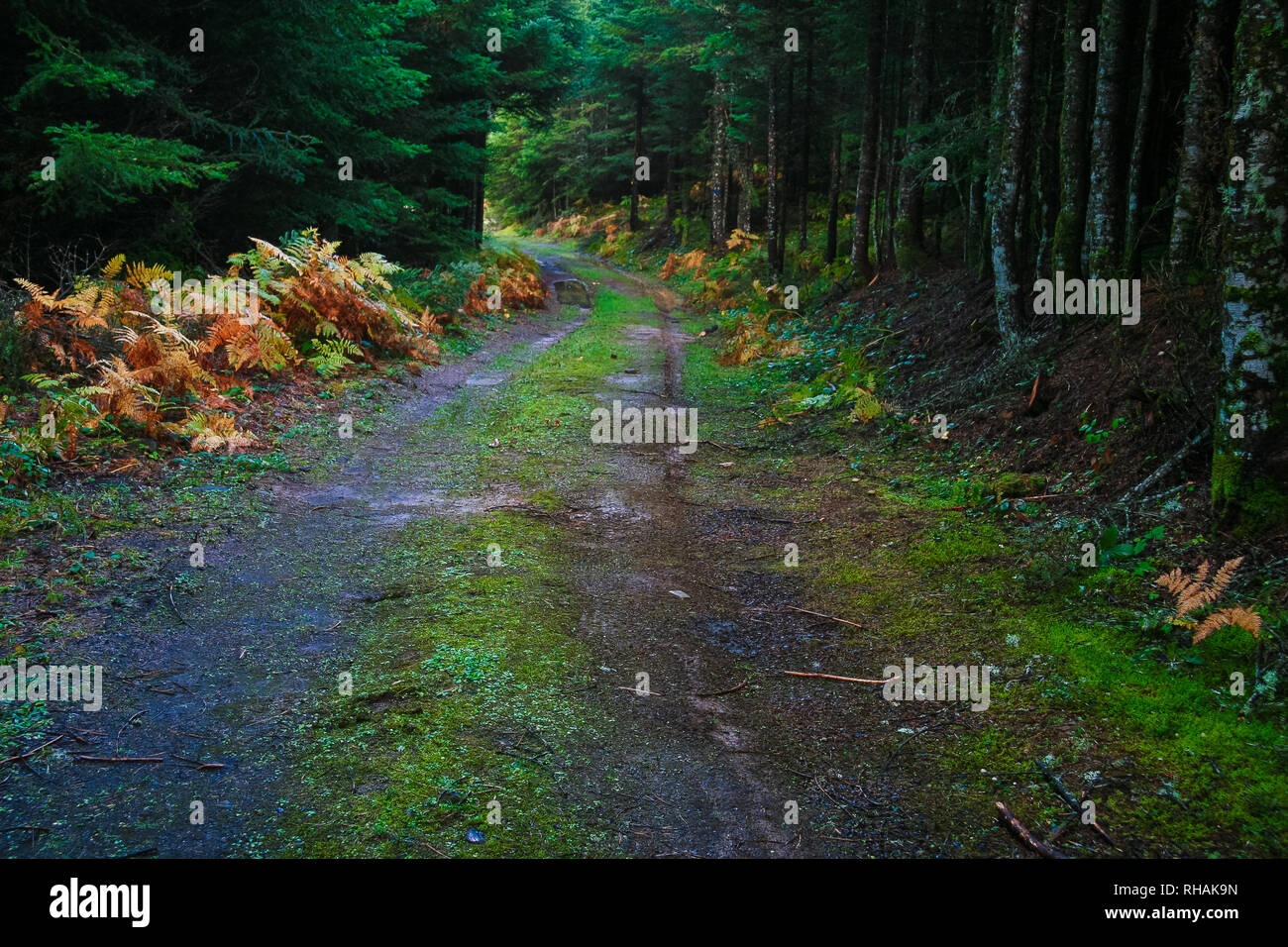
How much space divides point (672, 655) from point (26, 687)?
3601 millimetres

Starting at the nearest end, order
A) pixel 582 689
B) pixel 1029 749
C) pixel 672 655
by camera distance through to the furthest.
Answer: pixel 1029 749 → pixel 582 689 → pixel 672 655

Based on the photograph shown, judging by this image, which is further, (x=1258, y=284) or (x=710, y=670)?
(x=1258, y=284)

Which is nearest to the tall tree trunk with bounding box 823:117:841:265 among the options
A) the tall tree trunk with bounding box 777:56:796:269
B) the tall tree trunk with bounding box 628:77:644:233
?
the tall tree trunk with bounding box 777:56:796:269

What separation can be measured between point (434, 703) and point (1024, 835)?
117 inches

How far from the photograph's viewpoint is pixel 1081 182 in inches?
377

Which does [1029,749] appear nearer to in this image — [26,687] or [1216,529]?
[1216,529]

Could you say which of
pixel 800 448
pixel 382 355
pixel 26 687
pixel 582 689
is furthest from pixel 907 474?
pixel 382 355

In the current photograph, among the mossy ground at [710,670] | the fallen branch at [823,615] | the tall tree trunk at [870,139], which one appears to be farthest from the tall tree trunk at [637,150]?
the fallen branch at [823,615]

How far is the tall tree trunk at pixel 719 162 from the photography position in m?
30.2

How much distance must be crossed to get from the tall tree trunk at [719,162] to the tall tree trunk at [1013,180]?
2053cm

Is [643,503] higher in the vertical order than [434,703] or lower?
higher

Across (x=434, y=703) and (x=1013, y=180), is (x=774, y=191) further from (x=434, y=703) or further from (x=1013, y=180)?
(x=434, y=703)

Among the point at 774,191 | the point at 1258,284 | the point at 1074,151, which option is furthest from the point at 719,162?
the point at 1258,284

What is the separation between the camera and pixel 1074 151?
9516mm
